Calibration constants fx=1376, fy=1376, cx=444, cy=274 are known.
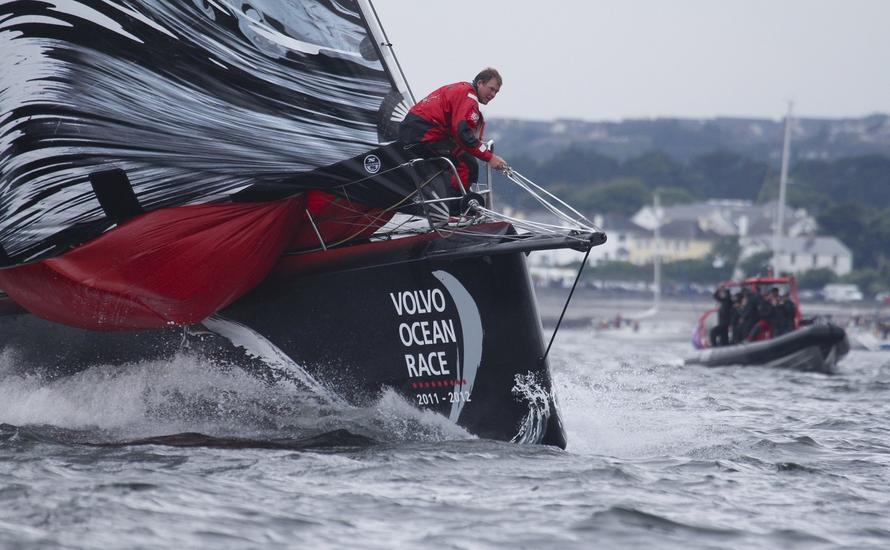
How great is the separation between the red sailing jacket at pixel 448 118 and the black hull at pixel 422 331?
19.0 inches

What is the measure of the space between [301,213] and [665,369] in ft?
29.8

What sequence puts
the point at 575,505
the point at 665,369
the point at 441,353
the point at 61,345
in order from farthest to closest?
the point at 665,369 → the point at 61,345 → the point at 441,353 → the point at 575,505

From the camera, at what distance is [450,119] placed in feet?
21.4

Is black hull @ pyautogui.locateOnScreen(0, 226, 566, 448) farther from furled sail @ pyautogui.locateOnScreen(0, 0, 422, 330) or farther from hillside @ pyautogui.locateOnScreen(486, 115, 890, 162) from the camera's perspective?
hillside @ pyautogui.locateOnScreen(486, 115, 890, 162)

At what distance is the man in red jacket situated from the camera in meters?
6.41

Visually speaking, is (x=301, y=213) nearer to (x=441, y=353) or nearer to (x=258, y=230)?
(x=258, y=230)

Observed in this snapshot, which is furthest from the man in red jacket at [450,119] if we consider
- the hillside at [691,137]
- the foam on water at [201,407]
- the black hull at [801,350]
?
the hillside at [691,137]

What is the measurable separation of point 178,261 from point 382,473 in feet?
5.46

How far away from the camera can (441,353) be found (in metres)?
6.38

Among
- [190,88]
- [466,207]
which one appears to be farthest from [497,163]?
[190,88]

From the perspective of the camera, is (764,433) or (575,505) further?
(764,433)

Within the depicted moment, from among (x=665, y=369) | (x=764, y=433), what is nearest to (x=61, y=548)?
(x=764, y=433)

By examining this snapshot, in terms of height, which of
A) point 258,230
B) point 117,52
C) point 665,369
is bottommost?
point 665,369

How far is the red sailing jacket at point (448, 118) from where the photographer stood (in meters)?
6.39
